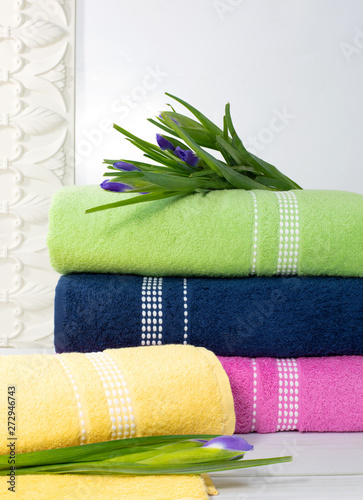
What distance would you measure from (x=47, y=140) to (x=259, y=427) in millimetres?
719

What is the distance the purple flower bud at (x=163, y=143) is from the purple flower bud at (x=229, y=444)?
0.35 metres

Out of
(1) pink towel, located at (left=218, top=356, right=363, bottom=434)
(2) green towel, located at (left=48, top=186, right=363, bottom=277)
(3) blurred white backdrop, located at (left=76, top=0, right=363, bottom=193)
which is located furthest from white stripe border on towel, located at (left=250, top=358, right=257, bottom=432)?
(3) blurred white backdrop, located at (left=76, top=0, right=363, bottom=193)

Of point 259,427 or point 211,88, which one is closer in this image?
point 259,427

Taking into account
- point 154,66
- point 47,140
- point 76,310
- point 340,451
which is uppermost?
point 154,66

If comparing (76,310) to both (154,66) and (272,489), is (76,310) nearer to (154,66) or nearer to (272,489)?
(272,489)

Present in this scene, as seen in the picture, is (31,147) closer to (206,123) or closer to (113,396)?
(206,123)

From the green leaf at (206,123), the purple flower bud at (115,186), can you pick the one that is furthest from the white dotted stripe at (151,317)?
the green leaf at (206,123)

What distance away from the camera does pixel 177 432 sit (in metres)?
0.41

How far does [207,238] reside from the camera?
0.51m

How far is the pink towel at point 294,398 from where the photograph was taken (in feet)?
1.60

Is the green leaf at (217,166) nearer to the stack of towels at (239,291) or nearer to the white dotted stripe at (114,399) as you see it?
the stack of towels at (239,291)

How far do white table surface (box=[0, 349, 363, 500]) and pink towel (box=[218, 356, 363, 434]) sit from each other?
0.01 m

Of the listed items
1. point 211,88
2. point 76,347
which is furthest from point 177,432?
point 211,88

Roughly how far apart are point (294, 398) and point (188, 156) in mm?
291
